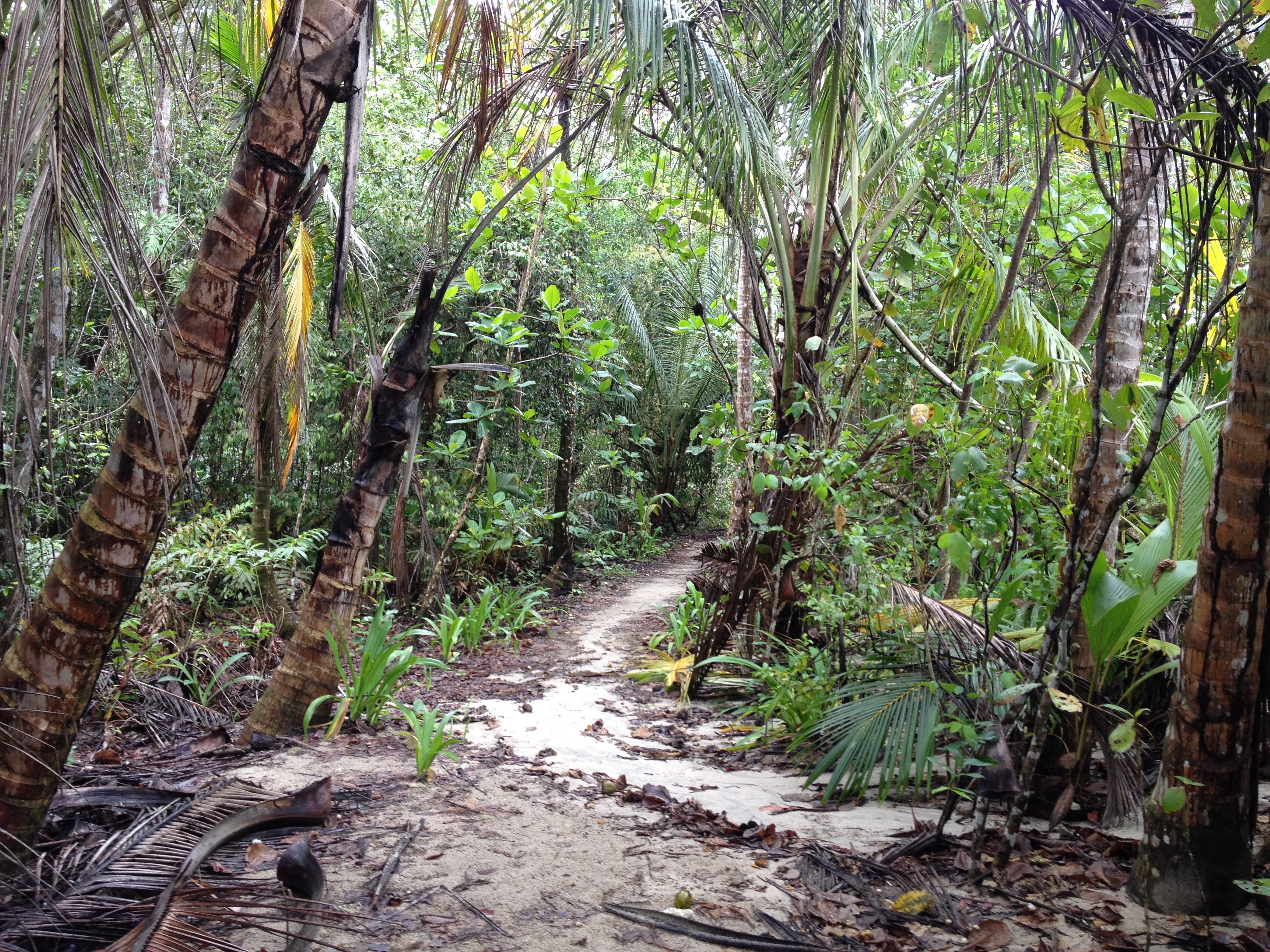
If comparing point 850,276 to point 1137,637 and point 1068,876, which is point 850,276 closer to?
point 1137,637

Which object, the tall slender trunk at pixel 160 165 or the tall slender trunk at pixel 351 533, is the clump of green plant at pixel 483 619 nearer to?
the tall slender trunk at pixel 351 533

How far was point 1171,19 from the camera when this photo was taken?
309 centimetres

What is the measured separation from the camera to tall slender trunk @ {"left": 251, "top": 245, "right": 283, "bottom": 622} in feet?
13.6

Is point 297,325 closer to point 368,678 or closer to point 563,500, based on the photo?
point 368,678

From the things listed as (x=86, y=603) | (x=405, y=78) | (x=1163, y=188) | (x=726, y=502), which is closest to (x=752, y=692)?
(x=1163, y=188)

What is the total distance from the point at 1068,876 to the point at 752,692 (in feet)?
8.50

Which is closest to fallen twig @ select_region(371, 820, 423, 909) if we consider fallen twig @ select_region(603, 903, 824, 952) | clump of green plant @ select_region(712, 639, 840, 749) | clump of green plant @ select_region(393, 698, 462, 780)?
clump of green plant @ select_region(393, 698, 462, 780)

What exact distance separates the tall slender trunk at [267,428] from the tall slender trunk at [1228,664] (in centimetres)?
302

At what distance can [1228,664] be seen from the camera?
218 centimetres

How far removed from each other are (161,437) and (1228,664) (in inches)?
111

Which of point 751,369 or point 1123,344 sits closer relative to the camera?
point 1123,344

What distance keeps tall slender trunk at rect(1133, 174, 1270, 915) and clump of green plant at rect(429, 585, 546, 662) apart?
4569 millimetres

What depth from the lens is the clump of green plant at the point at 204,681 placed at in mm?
4492

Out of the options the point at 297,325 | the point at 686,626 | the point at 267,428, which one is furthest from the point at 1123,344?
the point at 267,428
